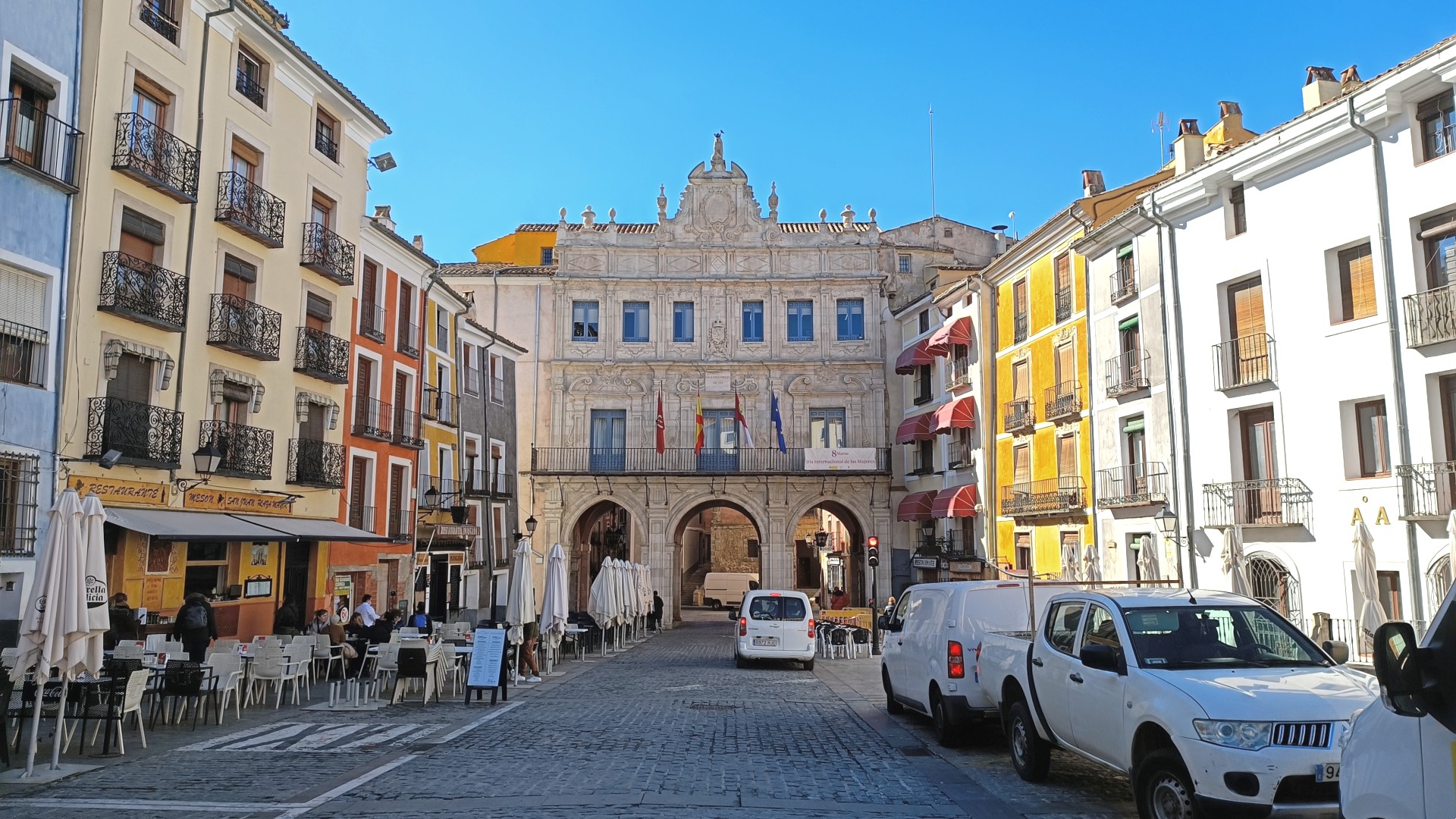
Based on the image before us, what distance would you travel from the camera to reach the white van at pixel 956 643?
36.8ft

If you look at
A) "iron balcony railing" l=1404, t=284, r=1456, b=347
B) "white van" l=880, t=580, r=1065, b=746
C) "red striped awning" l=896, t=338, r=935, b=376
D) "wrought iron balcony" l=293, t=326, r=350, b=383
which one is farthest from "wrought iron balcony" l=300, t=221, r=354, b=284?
"iron balcony railing" l=1404, t=284, r=1456, b=347

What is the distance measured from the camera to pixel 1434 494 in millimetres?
17500

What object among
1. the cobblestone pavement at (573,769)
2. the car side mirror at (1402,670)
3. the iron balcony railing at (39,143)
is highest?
the iron balcony railing at (39,143)

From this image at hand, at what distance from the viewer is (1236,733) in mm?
6539

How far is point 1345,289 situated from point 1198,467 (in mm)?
5156

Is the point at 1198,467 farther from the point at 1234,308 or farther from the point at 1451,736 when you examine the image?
the point at 1451,736

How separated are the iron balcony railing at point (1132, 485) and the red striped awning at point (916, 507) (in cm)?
1143

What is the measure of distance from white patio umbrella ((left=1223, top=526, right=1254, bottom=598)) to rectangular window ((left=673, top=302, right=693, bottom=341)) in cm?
2580

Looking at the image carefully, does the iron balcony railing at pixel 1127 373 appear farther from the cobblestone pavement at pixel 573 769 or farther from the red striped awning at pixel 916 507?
the cobblestone pavement at pixel 573 769

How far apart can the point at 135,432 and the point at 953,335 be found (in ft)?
85.4

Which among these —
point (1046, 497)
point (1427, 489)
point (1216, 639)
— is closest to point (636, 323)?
point (1046, 497)

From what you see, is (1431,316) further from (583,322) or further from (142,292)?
(583,322)

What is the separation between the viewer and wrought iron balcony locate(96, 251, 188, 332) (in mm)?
17219

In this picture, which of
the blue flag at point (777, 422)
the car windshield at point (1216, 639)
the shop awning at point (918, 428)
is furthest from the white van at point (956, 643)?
the blue flag at point (777, 422)
